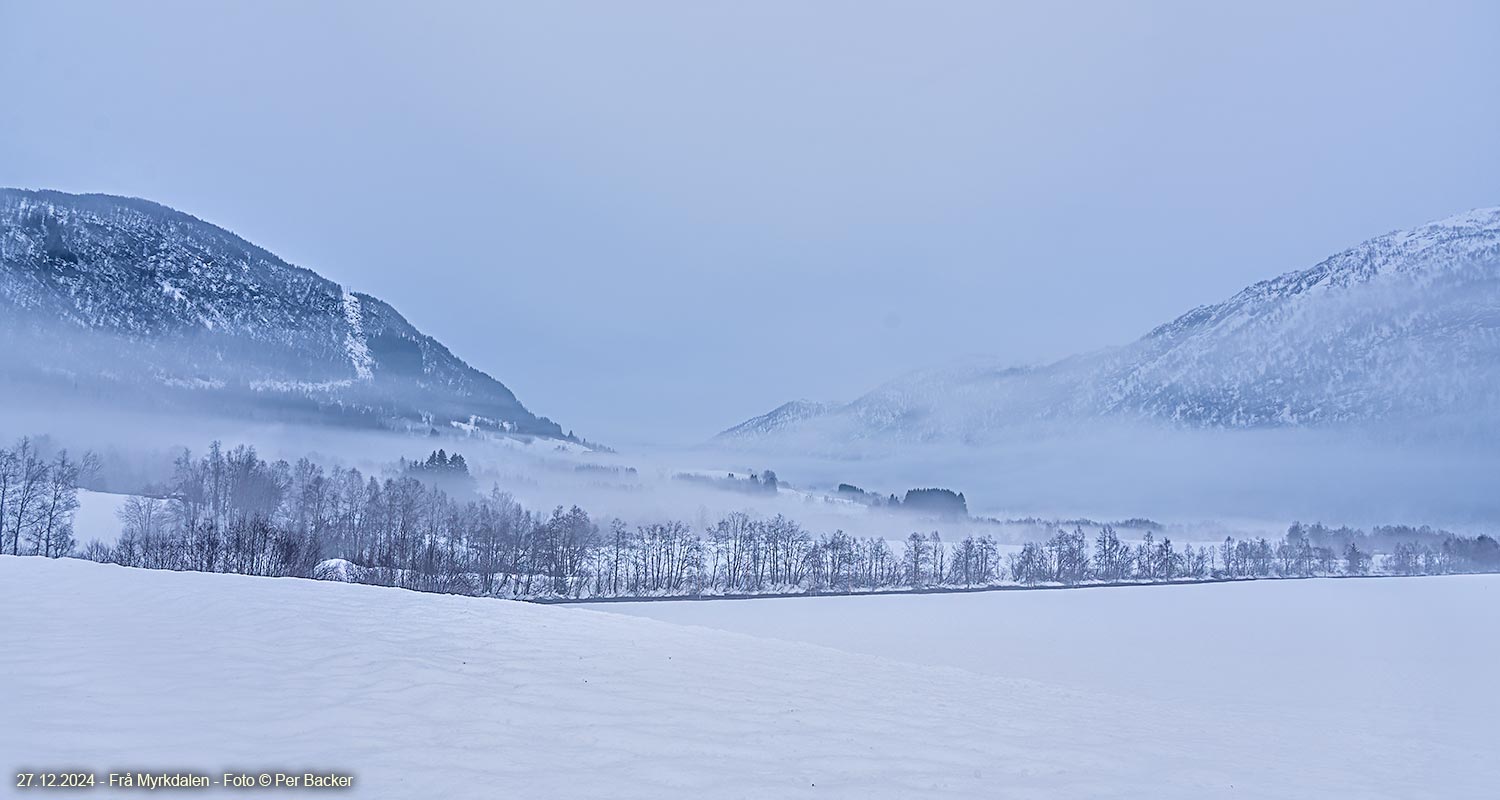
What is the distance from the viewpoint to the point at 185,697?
25.9 ft

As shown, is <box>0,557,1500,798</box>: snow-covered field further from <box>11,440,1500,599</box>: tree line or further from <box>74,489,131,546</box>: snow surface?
<box>74,489,131,546</box>: snow surface

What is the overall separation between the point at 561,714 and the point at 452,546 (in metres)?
92.2

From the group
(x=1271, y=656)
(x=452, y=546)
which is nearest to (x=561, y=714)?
(x=1271, y=656)

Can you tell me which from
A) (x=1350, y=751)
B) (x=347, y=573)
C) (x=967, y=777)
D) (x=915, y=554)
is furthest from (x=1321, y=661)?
(x=915, y=554)

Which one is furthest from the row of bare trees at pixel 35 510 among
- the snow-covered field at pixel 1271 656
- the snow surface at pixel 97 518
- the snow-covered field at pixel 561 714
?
the snow-covered field at pixel 561 714

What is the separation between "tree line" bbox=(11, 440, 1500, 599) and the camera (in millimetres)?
70463

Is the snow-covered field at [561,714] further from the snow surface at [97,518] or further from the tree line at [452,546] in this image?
the snow surface at [97,518]

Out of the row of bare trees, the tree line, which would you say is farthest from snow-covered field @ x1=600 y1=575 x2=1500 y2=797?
the row of bare trees

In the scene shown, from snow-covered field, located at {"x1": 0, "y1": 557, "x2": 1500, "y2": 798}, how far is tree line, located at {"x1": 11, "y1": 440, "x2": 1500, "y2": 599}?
56.3m

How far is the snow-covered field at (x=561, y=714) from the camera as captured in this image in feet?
22.1

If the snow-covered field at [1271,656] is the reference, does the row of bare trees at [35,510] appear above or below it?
above

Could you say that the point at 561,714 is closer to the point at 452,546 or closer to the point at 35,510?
the point at 35,510

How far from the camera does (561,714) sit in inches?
346

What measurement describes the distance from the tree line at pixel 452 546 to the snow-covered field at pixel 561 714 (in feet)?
185
